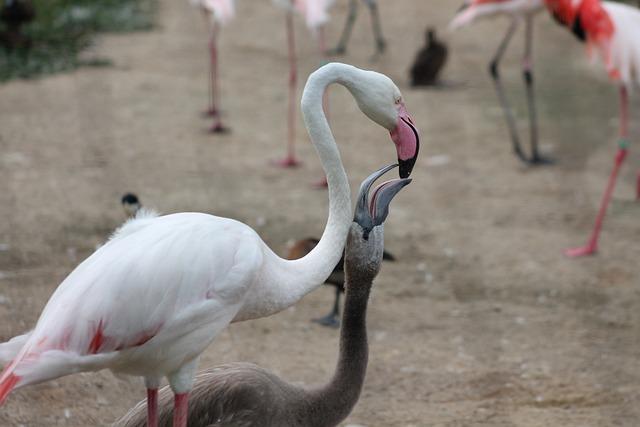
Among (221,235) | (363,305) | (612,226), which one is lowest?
(612,226)

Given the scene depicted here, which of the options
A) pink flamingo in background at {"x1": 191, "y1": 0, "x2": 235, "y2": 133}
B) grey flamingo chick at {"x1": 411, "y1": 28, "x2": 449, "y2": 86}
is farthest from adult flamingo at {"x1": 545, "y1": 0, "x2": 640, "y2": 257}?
grey flamingo chick at {"x1": 411, "y1": 28, "x2": 449, "y2": 86}

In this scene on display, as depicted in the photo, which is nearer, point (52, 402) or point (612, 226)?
point (52, 402)

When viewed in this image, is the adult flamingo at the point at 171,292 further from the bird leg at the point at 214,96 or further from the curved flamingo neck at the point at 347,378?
the bird leg at the point at 214,96

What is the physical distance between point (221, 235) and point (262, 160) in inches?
193

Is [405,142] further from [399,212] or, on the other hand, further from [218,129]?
[218,129]

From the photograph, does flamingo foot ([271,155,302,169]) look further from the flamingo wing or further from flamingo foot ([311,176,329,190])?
the flamingo wing

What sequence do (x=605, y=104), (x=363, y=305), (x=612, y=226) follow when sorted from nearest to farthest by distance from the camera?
(x=363, y=305) → (x=612, y=226) → (x=605, y=104)

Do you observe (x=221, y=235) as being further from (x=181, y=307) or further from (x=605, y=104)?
(x=605, y=104)

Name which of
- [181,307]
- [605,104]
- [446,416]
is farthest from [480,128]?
[181,307]

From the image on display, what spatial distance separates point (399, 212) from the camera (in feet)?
24.1

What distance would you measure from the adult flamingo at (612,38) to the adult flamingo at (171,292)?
3433mm

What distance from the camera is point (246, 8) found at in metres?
13.7

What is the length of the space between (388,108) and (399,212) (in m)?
3.70

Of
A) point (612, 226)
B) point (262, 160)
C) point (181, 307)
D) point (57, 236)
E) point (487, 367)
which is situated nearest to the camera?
point (181, 307)
